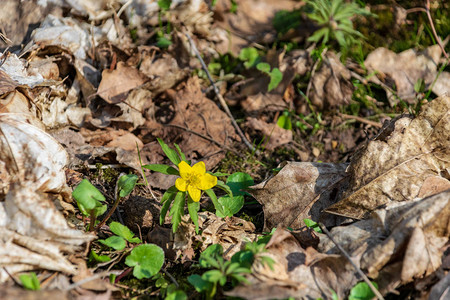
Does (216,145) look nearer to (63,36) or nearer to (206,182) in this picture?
(206,182)

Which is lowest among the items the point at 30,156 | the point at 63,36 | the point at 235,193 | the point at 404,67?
the point at 235,193

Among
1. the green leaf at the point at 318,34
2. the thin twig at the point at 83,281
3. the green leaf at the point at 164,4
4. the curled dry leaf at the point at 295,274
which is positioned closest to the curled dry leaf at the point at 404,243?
the curled dry leaf at the point at 295,274

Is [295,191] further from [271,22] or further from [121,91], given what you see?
[271,22]

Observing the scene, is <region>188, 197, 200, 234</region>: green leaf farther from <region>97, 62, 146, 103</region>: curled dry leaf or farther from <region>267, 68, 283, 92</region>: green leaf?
<region>267, 68, 283, 92</region>: green leaf

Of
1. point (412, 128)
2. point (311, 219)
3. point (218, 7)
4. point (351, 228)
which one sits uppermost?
point (218, 7)

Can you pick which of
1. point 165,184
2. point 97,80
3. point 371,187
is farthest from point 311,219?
point 97,80

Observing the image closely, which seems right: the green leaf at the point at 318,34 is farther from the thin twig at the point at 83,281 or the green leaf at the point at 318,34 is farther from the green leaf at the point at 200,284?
the thin twig at the point at 83,281

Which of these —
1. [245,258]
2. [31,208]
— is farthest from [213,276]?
[31,208]
